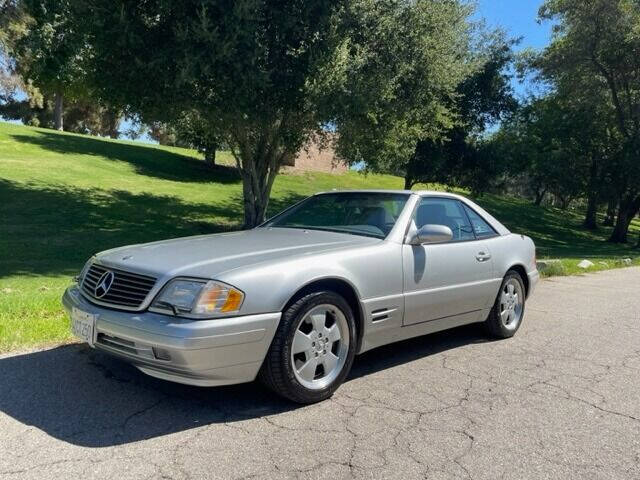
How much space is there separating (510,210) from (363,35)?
26.3 meters

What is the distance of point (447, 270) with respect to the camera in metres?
4.92

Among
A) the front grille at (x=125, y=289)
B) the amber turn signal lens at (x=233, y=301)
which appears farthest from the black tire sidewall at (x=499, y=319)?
the front grille at (x=125, y=289)

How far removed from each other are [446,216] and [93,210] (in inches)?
527

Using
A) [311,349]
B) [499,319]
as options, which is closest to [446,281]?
[499,319]

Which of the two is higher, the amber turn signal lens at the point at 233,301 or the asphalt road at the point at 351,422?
the amber turn signal lens at the point at 233,301

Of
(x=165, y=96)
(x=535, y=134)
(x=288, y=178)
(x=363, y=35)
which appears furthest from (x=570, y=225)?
(x=165, y=96)

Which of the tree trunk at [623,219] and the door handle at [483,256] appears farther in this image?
the tree trunk at [623,219]

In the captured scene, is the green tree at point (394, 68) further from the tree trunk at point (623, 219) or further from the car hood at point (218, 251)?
the tree trunk at point (623, 219)

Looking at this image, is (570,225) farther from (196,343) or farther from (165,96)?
(196,343)

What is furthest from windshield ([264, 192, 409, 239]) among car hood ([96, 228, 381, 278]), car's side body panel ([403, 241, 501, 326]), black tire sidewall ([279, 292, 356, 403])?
black tire sidewall ([279, 292, 356, 403])

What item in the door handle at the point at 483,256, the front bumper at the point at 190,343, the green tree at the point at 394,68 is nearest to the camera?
the front bumper at the point at 190,343

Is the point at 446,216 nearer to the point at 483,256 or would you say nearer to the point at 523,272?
the point at 483,256

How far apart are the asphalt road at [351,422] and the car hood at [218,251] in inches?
35.5

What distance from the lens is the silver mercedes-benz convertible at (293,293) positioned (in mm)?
3506
